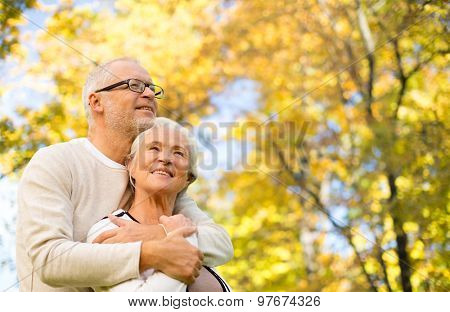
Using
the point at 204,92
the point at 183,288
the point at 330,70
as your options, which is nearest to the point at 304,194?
the point at 330,70

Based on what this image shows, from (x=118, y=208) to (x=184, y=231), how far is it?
0.30m

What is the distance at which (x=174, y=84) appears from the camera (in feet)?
25.7

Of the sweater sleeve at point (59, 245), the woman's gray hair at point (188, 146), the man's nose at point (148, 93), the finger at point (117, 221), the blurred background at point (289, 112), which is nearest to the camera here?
the sweater sleeve at point (59, 245)

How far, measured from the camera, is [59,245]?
1.64 meters

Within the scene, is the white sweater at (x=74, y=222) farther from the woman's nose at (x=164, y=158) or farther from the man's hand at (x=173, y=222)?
the woman's nose at (x=164, y=158)

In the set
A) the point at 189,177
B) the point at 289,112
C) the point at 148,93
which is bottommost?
the point at 189,177

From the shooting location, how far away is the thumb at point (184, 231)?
1679mm

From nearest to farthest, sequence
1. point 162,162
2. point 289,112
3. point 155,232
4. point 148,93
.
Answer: point 155,232
point 162,162
point 148,93
point 289,112

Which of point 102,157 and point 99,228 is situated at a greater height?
point 102,157

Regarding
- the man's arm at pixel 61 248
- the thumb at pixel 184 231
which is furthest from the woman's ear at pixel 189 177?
the man's arm at pixel 61 248

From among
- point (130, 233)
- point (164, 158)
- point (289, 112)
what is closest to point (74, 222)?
point (130, 233)

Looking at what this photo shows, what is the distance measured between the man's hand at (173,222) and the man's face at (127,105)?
1.18 feet

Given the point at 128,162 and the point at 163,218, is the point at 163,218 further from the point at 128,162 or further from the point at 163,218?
the point at 128,162

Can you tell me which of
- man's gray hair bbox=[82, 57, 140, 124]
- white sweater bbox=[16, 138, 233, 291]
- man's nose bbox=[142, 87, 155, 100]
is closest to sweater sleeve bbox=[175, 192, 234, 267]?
white sweater bbox=[16, 138, 233, 291]
